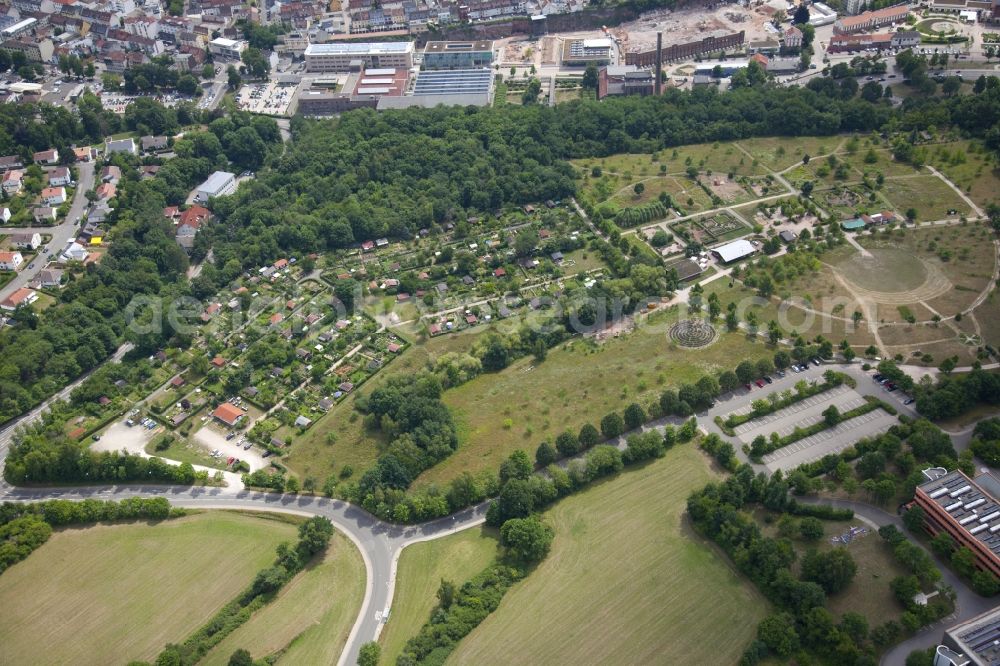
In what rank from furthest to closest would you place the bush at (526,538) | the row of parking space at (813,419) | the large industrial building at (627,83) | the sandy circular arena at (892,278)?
1. the large industrial building at (627,83)
2. the sandy circular arena at (892,278)
3. the row of parking space at (813,419)
4. the bush at (526,538)

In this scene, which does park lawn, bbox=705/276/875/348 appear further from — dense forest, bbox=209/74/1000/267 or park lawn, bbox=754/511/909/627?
dense forest, bbox=209/74/1000/267

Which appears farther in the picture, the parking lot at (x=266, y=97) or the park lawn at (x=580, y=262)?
the parking lot at (x=266, y=97)

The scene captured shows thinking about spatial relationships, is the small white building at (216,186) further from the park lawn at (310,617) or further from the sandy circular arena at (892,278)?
the sandy circular arena at (892,278)

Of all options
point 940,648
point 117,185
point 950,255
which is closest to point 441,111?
point 117,185

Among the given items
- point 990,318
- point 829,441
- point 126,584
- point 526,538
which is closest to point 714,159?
point 990,318

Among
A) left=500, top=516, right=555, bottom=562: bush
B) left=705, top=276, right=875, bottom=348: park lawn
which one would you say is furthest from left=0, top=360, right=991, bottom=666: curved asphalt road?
left=705, top=276, right=875, bottom=348: park lawn

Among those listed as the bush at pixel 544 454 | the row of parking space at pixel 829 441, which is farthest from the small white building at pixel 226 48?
the row of parking space at pixel 829 441

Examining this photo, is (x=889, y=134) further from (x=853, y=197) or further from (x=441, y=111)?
(x=441, y=111)
